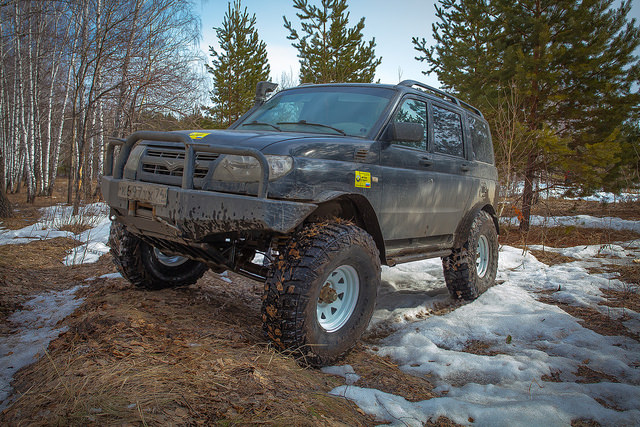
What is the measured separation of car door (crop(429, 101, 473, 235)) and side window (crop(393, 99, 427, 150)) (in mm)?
113

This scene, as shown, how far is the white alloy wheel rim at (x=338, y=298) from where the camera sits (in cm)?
310

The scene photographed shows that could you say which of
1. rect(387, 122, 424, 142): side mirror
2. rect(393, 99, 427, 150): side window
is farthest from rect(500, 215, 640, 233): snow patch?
rect(387, 122, 424, 142): side mirror

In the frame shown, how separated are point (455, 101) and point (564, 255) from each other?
4115 millimetres

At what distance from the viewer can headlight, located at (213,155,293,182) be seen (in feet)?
9.10

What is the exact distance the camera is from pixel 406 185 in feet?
12.5

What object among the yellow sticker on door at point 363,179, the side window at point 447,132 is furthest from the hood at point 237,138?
the side window at point 447,132

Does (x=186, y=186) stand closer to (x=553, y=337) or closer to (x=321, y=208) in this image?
(x=321, y=208)

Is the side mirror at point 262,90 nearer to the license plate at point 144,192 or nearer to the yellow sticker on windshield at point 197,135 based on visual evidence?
the yellow sticker on windshield at point 197,135

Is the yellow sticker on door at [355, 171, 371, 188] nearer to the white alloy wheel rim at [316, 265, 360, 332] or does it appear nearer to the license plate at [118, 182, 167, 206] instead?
the white alloy wheel rim at [316, 265, 360, 332]

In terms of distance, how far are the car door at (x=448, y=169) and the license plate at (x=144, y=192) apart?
2.49 m

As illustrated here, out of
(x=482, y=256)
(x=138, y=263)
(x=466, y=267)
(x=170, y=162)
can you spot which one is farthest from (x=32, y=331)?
(x=482, y=256)

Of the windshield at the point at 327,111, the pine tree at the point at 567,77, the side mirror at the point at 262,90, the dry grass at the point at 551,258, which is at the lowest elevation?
the dry grass at the point at 551,258

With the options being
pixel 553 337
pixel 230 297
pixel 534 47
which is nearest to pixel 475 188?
pixel 553 337

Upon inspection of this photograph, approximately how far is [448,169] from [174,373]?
331 cm
